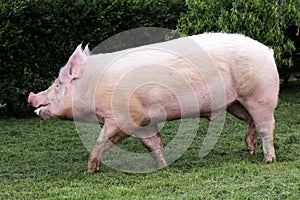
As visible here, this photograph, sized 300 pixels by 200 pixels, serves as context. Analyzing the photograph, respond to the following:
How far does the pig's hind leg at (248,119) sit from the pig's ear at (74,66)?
1691mm

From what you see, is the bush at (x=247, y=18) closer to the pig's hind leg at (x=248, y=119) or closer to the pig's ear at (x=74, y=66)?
the pig's hind leg at (x=248, y=119)

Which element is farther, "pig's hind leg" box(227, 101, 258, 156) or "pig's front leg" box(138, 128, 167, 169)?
"pig's hind leg" box(227, 101, 258, 156)

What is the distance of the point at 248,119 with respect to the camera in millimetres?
6652

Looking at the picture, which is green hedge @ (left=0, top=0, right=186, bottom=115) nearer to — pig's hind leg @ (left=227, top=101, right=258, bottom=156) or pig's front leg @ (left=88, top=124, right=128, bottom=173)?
pig's front leg @ (left=88, top=124, right=128, bottom=173)

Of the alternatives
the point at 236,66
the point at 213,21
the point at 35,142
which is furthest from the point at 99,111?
the point at 213,21

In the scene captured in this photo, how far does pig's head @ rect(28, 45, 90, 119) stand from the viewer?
6.06 meters

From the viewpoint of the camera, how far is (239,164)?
19.9 ft

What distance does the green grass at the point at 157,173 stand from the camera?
16.5 feet

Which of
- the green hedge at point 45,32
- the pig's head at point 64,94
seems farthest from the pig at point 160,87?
the green hedge at point 45,32

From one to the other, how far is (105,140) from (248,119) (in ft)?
5.54

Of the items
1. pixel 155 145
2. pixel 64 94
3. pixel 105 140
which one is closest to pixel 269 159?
pixel 155 145

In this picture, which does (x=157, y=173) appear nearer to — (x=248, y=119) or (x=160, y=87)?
(x=160, y=87)

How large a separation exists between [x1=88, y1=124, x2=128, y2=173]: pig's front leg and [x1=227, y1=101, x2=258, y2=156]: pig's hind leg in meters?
1.34

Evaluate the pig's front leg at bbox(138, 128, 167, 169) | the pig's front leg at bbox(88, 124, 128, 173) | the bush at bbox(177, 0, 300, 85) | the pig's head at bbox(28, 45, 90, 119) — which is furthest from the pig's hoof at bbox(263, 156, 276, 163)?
the bush at bbox(177, 0, 300, 85)
